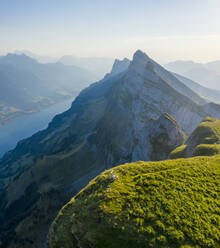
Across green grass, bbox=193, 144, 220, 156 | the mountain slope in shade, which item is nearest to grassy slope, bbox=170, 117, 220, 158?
green grass, bbox=193, 144, 220, 156

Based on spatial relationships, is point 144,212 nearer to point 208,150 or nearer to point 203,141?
point 208,150

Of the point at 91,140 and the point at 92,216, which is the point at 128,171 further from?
the point at 91,140

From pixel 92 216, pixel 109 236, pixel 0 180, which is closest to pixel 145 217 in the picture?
pixel 109 236

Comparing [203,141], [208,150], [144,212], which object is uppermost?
[144,212]

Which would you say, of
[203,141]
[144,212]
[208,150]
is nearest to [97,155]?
[203,141]

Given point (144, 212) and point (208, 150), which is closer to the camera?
point (144, 212)

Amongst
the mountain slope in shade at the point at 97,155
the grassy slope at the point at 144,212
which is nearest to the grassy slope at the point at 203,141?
the grassy slope at the point at 144,212

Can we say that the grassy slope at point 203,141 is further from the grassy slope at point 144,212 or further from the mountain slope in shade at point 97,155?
the mountain slope in shade at point 97,155

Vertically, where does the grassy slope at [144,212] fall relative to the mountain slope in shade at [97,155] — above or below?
above
